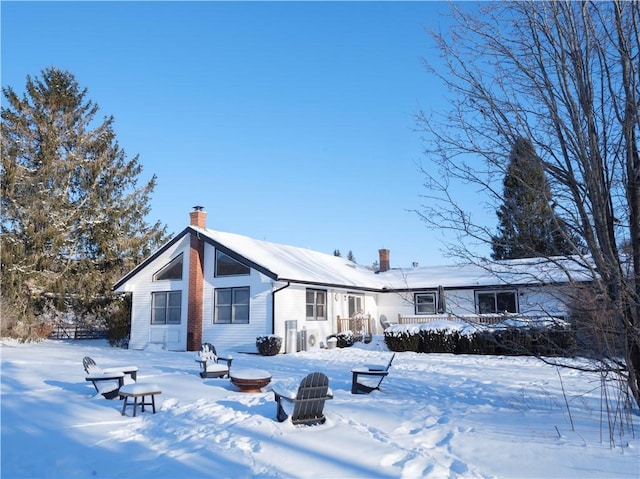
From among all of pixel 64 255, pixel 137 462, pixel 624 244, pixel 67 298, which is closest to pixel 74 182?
pixel 64 255

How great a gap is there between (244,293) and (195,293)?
2242 millimetres

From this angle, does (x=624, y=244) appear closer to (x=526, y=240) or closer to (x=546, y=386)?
(x=526, y=240)

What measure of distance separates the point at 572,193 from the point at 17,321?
79.0 feet

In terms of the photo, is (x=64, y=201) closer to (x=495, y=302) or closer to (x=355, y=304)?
(x=355, y=304)

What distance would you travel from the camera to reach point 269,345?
60.7 ft

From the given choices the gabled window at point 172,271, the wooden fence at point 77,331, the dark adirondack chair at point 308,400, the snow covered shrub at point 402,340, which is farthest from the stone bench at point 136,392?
the wooden fence at point 77,331

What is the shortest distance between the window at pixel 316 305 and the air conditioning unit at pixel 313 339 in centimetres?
58

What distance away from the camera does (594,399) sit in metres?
9.05

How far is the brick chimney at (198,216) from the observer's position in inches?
880

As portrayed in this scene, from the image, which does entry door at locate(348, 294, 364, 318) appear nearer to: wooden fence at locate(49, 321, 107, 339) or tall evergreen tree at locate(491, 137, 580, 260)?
wooden fence at locate(49, 321, 107, 339)

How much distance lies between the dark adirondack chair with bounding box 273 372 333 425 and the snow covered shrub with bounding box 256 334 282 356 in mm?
11238

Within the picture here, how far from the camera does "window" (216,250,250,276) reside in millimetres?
20484

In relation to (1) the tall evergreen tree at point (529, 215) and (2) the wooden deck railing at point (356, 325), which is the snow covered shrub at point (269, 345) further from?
(1) the tall evergreen tree at point (529, 215)

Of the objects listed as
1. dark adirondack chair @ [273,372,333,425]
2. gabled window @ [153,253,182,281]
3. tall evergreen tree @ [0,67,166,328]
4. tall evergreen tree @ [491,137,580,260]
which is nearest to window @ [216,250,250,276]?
gabled window @ [153,253,182,281]
